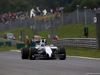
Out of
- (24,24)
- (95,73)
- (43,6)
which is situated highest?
(43,6)

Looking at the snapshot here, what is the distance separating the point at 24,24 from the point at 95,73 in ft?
201

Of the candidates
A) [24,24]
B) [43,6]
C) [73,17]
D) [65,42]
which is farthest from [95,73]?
[43,6]

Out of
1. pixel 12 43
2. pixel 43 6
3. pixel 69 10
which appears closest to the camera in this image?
pixel 12 43

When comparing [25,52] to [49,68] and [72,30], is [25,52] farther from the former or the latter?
[72,30]

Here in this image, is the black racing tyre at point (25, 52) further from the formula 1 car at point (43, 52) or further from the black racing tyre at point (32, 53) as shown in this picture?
the black racing tyre at point (32, 53)

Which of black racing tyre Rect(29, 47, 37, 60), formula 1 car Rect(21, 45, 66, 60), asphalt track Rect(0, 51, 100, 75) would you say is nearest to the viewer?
asphalt track Rect(0, 51, 100, 75)

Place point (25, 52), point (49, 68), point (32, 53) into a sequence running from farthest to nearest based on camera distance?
point (25, 52), point (32, 53), point (49, 68)

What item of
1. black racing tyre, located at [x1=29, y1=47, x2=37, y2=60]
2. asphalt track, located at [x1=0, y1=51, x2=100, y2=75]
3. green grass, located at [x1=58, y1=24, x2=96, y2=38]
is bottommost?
asphalt track, located at [x1=0, y1=51, x2=100, y2=75]

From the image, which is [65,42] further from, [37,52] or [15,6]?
[15,6]

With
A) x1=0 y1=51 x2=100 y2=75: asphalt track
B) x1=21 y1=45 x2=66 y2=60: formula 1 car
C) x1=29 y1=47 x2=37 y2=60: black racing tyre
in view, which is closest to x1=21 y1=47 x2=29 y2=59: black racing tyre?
x1=21 y1=45 x2=66 y2=60: formula 1 car

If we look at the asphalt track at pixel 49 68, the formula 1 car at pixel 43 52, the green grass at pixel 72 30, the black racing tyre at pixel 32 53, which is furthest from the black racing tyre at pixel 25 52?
the green grass at pixel 72 30

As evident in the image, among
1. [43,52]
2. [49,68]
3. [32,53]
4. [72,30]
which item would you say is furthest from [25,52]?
[72,30]

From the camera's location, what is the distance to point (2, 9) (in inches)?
4899

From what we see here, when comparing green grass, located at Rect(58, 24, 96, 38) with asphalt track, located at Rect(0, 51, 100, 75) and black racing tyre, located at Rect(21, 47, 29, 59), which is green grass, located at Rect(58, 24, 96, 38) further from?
asphalt track, located at Rect(0, 51, 100, 75)
